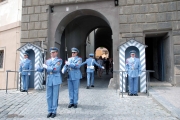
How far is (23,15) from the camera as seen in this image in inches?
372

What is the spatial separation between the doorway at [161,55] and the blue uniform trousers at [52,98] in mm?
5733

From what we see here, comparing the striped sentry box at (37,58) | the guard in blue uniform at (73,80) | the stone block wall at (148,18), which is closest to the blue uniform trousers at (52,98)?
the guard in blue uniform at (73,80)

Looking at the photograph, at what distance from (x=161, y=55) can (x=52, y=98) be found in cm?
700

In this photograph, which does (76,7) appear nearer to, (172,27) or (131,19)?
(131,19)

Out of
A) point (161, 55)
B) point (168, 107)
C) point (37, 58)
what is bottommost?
point (168, 107)

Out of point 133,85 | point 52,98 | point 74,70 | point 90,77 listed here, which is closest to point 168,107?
point 133,85

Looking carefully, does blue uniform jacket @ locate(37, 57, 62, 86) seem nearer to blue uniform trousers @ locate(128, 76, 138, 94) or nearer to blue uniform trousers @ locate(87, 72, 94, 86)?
blue uniform trousers @ locate(128, 76, 138, 94)

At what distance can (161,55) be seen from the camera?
30.7ft

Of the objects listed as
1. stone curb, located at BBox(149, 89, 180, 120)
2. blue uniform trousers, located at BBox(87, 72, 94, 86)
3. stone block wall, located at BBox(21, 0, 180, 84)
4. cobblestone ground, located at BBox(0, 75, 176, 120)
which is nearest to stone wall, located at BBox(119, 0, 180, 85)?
stone block wall, located at BBox(21, 0, 180, 84)

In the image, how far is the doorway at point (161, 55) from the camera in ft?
26.9

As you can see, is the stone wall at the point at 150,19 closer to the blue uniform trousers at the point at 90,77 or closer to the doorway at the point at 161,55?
the doorway at the point at 161,55

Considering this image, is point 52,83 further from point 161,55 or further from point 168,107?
point 161,55

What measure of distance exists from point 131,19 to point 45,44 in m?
4.48

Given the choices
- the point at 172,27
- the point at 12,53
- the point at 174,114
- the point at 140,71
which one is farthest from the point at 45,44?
the point at 174,114
